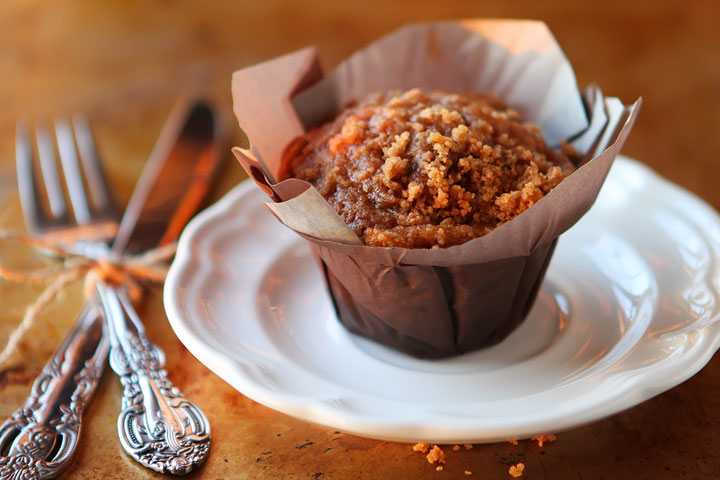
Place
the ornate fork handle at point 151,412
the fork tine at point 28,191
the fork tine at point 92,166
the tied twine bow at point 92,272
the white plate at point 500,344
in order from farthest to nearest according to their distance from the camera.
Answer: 1. the fork tine at point 92,166
2. the fork tine at point 28,191
3. the tied twine bow at point 92,272
4. the ornate fork handle at point 151,412
5. the white plate at point 500,344

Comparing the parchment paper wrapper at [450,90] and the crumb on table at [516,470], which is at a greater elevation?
the parchment paper wrapper at [450,90]

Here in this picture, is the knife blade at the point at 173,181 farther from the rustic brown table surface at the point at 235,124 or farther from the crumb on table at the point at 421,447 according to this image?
the crumb on table at the point at 421,447

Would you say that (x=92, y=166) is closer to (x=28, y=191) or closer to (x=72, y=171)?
(x=72, y=171)

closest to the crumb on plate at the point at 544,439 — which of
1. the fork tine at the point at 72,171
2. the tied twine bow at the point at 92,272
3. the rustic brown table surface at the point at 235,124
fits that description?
the rustic brown table surface at the point at 235,124

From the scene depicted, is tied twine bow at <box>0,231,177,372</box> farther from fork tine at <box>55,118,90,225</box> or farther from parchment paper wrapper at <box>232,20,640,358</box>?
parchment paper wrapper at <box>232,20,640,358</box>

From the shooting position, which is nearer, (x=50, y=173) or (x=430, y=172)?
(x=430, y=172)

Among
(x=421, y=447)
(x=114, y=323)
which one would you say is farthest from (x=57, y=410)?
(x=421, y=447)

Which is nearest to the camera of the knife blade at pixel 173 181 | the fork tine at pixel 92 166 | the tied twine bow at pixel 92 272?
the tied twine bow at pixel 92 272

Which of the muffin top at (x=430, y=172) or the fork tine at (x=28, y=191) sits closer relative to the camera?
the muffin top at (x=430, y=172)
